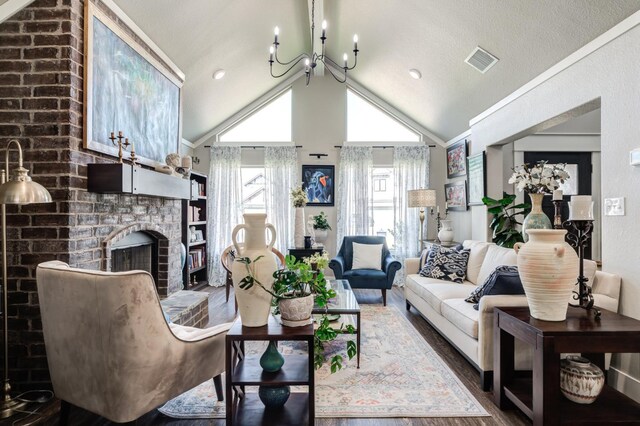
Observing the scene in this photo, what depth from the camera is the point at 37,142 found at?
7.66 feet

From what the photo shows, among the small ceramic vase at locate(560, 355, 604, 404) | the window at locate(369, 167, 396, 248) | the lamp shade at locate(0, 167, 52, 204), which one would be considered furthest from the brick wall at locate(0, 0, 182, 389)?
the window at locate(369, 167, 396, 248)

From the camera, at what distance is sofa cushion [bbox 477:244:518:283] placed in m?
3.40

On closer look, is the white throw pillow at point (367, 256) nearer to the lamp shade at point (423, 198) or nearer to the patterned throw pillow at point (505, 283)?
the lamp shade at point (423, 198)

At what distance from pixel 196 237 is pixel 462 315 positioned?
14.2ft

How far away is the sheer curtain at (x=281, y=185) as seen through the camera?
6176 millimetres

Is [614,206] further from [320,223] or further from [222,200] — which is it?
[222,200]

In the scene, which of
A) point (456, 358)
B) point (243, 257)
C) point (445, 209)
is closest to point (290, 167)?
point (445, 209)

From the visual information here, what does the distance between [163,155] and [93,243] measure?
1.39 meters

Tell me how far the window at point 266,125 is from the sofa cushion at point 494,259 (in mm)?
3798

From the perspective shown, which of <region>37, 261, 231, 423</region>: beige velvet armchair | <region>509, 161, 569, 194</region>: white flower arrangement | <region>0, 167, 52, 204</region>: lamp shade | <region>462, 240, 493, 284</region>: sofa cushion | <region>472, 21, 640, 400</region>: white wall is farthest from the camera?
<region>462, 240, 493, 284</region>: sofa cushion

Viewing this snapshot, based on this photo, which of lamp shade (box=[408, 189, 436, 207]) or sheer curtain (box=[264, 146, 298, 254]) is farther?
sheer curtain (box=[264, 146, 298, 254])

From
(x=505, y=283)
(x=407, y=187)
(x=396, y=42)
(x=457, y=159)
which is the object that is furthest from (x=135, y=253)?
(x=457, y=159)

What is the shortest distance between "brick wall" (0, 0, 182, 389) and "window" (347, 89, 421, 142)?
4.56 metres

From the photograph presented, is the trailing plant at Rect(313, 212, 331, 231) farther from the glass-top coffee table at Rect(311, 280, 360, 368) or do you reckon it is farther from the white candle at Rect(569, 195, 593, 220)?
the white candle at Rect(569, 195, 593, 220)
